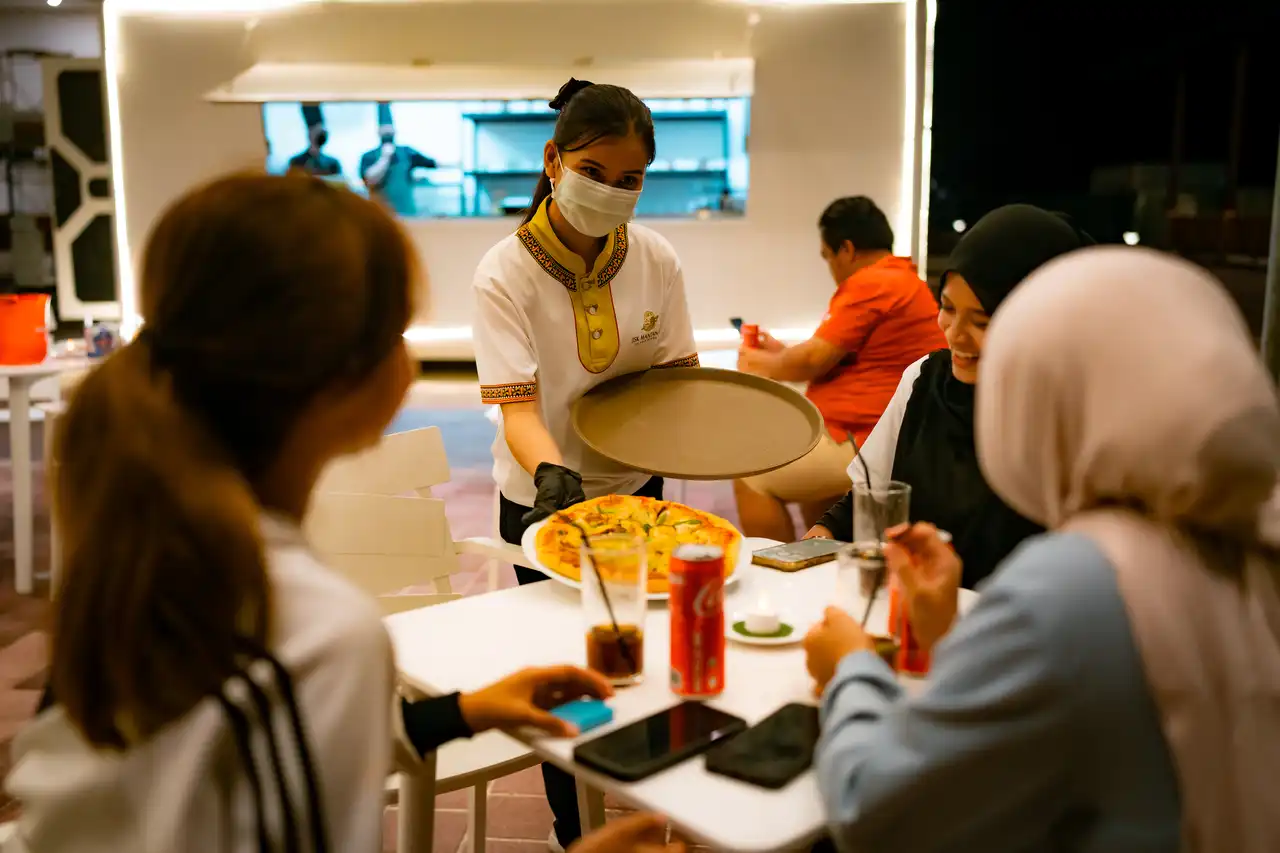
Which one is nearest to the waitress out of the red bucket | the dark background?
the red bucket

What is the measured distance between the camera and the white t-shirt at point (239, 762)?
766 mm

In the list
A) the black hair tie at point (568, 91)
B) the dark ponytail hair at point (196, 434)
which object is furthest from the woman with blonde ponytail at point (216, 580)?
Answer: the black hair tie at point (568, 91)

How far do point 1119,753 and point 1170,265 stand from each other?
15.9 inches

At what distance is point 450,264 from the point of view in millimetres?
5828

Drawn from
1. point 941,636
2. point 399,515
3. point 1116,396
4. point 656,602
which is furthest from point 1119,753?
point 399,515

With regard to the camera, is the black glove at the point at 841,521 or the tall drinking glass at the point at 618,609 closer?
the tall drinking glass at the point at 618,609

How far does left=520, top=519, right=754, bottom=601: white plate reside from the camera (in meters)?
1.50

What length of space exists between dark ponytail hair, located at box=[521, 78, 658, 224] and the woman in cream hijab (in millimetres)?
1112

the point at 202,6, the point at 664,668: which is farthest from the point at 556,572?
the point at 202,6

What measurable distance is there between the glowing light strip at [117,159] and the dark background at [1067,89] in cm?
448

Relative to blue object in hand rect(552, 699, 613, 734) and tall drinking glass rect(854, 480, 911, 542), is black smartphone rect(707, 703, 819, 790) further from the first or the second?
tall drinking glass rect(854, 480, 911, 542)

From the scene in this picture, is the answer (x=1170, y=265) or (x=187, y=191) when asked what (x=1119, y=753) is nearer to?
(x=1170, y=265)

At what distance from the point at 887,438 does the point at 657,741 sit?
97 cm

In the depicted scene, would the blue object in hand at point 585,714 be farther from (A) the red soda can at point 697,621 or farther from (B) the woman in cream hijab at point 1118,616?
(B) the woman in cream hijab at point 1118,616
